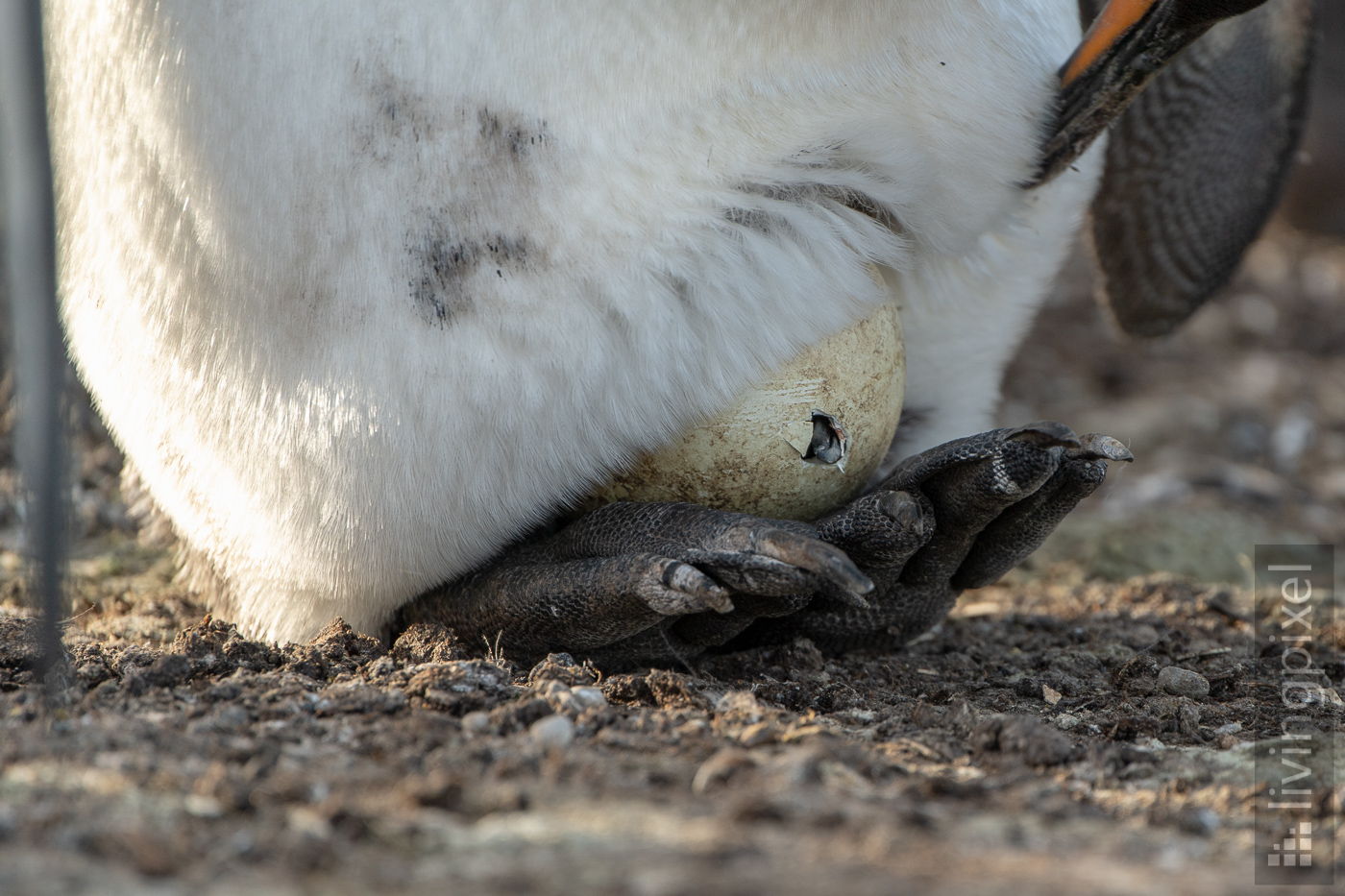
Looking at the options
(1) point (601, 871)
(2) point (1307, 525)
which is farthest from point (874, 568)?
(2) point (1307, 525)

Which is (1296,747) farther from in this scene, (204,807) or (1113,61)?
(204,807)

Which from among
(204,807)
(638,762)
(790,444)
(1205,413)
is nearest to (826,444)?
(790,444)

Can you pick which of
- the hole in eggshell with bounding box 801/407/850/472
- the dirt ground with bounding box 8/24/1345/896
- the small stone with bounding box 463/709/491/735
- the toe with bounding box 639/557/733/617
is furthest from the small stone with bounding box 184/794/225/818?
the hole in eggshell with bounding box 801/407/850/472

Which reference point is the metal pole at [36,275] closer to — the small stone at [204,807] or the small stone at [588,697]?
the small stone at [204,807]

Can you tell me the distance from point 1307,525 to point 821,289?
2020 millimetres

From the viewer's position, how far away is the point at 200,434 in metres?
1.36

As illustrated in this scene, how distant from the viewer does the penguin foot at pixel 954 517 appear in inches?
49.8

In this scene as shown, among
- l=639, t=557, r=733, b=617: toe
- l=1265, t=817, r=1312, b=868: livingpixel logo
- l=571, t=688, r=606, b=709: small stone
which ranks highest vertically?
l=639, t=557, r=733, b=617: toe

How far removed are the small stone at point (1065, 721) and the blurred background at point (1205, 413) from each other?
1.13m

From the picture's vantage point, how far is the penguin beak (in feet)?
4.59

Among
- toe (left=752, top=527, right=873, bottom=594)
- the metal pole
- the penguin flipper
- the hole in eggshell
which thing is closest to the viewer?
the metal pole

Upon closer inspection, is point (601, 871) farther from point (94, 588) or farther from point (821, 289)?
point (94, 588)

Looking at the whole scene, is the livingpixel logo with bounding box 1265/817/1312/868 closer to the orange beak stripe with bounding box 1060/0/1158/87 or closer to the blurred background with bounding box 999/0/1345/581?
the orange beak stripe with bounding box 1060/0/1158/87

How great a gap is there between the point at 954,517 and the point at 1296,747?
1.37 feet
